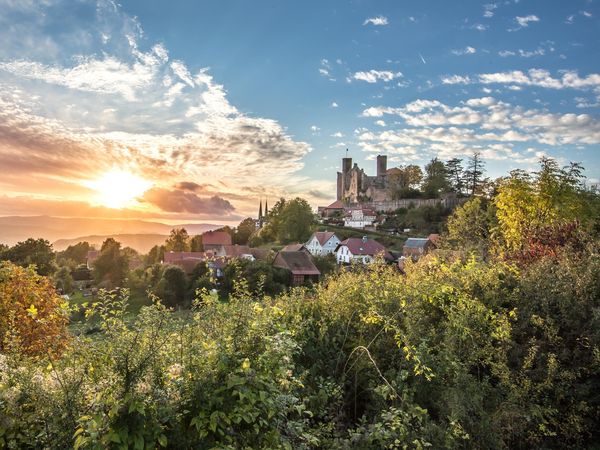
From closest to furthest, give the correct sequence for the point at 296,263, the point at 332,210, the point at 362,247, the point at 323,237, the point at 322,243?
1. the point at 296,263
2. the point at 362,247
3. the point at 322,243
4. the point at 323,237
5. the point at 332,210

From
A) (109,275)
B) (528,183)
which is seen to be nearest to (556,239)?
(528,183)

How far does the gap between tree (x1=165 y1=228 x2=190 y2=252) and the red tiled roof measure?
320 centimetres

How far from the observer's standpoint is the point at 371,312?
650cm

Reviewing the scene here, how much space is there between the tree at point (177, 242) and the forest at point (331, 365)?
53207 millimetres

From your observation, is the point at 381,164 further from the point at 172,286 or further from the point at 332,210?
the point at 172,286

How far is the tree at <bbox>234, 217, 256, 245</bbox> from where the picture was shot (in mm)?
80938

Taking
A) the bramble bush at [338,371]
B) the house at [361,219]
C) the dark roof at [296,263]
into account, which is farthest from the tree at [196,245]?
the bramble bush at [338,371]

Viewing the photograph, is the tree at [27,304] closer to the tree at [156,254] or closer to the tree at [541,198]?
the tree at [541,198]

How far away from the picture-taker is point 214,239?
68375mm

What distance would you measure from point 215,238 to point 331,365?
210 feet

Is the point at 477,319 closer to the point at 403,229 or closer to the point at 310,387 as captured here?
the point at 310,387

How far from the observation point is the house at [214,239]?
65.8 metres

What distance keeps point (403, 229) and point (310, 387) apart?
71905 mm

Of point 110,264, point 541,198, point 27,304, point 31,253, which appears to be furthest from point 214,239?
point 27,304
